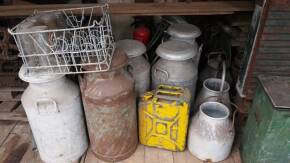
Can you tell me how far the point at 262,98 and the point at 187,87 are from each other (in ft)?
1.54

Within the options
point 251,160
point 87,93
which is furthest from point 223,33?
point 87,93

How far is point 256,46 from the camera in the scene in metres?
1.35

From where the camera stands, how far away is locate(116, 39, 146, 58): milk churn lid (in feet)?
5.00

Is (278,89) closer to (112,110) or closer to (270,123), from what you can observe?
(270,123)

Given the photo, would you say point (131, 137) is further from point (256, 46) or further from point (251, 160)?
point (256, 46)

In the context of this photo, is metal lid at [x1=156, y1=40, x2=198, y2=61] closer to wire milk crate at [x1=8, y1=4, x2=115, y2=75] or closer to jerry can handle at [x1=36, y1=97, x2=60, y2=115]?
wire milk crate at [x1=8, y1=4, x2=115, y2=75]

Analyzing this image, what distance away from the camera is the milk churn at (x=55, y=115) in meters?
1.29

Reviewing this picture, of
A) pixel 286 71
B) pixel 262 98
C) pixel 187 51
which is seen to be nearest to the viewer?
pixel 262 98

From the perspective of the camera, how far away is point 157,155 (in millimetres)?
1532

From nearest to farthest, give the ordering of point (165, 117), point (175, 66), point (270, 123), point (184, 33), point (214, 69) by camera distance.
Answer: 1. point (270, 123)
2. point (165, 117)
3. point (175, 66)
4. point (184, 33)
5. point (214, 69)

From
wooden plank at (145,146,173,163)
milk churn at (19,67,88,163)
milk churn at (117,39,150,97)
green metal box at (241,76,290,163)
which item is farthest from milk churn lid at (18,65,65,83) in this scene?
green metal box at (241,76,290,163)

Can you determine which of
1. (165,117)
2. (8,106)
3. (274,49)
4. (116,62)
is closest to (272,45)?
(274,49)

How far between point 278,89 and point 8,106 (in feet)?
5.80

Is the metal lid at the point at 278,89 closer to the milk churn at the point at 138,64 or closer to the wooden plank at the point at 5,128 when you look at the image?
the milk churn at the point at 138,64
